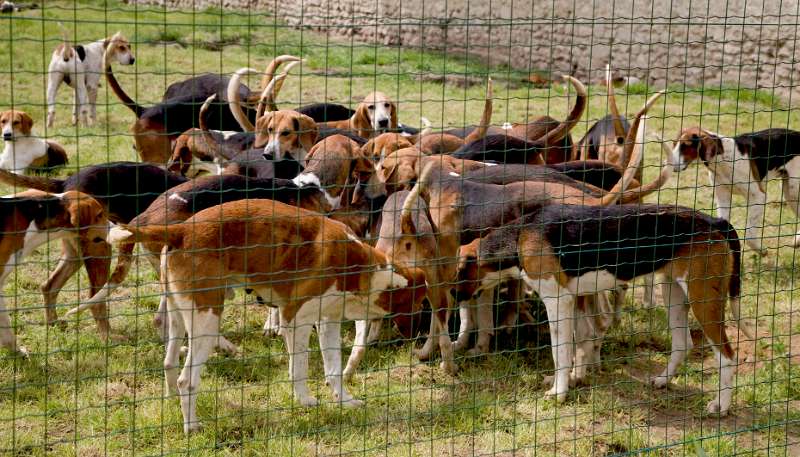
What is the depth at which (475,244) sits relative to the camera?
572 cm

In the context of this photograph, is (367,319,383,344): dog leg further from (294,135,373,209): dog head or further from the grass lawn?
(294,135,373,209): dog head

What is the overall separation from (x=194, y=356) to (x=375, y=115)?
4.22 m

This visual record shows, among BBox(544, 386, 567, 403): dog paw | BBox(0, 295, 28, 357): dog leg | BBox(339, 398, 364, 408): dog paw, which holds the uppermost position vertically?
BBox(0, 295, 28, 357): dog leg

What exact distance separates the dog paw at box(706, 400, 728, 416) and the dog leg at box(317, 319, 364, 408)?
1.86 metres

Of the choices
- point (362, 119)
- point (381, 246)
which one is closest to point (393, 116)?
point (362, 119)

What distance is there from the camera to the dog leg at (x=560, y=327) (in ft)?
17.4

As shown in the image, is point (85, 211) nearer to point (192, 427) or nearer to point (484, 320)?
point (192, 427)

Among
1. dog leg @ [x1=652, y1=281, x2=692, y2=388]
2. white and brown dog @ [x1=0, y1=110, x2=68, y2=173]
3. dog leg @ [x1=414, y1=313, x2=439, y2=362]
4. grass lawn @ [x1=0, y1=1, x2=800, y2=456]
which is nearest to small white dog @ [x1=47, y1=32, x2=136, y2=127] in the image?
white and brown dog @ [x1=0, y1=110, x2=68, y2=173]

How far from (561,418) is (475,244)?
1.10 m

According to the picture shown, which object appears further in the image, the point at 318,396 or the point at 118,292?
the point at 118,292

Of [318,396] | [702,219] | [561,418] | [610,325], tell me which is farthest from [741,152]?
[318,396]

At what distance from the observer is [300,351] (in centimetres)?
495

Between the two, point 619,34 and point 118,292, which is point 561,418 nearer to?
point 118,292

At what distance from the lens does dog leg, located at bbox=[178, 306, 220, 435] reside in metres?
4.65
